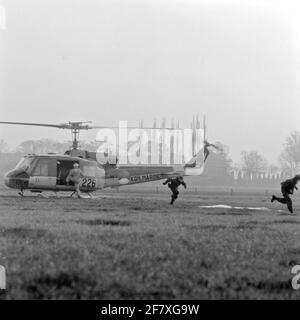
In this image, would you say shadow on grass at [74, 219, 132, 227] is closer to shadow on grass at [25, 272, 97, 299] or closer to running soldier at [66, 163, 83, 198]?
shadow on grass at [25, 272, 97, 299]

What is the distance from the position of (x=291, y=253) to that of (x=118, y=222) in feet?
18.8

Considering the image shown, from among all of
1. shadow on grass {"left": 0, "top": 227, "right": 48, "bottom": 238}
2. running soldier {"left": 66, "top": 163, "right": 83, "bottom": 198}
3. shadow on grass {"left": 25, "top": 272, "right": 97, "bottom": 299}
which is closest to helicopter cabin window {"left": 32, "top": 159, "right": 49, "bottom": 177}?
running soldier {"left": 66, "top": 163, "right": 83, "bottom": 198}

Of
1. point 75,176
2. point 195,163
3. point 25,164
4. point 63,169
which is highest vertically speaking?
point 195,163

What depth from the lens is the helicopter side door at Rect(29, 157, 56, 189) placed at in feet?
98.3

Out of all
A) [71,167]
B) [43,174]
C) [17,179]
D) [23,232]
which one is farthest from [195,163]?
[23,232]

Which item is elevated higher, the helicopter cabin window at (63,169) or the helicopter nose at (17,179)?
the helicopter cabin window at (63,169)

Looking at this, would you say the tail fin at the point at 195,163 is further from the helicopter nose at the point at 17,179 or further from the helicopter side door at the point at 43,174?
the helicopter nose at the point at 17,179

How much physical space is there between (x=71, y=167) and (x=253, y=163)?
110828 millimetres

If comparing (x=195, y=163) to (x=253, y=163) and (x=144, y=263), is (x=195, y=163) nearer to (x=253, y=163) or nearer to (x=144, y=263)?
(x=144, y=263)

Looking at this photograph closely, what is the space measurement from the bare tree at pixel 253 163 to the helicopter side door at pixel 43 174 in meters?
107

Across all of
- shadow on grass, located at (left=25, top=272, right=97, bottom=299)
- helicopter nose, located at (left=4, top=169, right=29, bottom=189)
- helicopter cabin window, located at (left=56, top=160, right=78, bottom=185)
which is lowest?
shadow on grass, located at (left=25, top=272, right=97, bottom=299)

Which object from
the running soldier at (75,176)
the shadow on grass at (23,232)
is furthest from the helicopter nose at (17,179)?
the shadow on grass at (23,232)

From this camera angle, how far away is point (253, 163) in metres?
137

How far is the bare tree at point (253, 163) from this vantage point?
5335 inches
